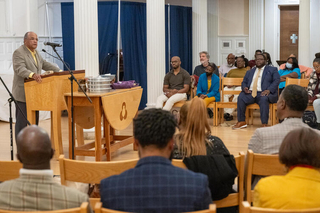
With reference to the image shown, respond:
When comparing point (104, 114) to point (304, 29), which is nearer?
point (104, 114)

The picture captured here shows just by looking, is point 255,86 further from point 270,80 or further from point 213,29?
point 213,29

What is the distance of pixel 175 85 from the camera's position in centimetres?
740

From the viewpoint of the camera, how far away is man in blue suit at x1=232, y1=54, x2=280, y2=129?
675 centimetres

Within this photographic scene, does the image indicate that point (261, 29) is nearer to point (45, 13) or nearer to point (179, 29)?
point (179, 29)

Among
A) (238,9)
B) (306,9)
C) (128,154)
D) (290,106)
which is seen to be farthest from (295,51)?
(290,106)

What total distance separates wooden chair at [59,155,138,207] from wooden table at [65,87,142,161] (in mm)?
2157

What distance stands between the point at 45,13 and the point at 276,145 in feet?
25.6

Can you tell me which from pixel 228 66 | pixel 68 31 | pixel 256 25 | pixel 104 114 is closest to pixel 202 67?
pixel 228 66

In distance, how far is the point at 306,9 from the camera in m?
8.63

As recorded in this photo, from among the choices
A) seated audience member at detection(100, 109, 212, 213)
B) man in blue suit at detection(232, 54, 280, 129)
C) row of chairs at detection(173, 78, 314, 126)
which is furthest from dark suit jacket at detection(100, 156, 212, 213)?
man in blue suit at detection(232, 54, 280, 129)

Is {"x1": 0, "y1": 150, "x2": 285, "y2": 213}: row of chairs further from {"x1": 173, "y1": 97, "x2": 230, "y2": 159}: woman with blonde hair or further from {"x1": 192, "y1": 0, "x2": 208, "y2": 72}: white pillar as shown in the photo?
{"x1": 192, "y1": 0, "x2": 208, "y2": 72}: white pillar

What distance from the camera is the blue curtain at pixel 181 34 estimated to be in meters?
9.93

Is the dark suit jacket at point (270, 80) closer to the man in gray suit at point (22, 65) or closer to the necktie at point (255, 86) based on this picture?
the necktie at point (255, 86)

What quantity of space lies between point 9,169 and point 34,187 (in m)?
0.74
